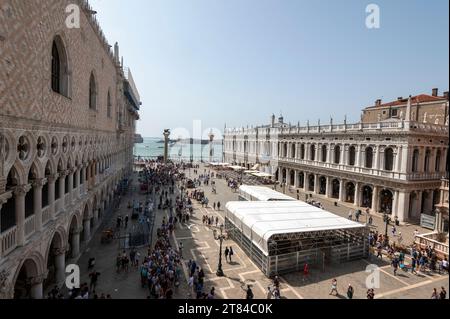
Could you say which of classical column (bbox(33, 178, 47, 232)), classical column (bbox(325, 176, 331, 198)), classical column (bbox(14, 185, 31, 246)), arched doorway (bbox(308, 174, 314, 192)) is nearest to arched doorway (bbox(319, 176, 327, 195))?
arched doorway (bbox(308, 174, 314, 192))

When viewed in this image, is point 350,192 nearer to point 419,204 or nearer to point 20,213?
point 419,204

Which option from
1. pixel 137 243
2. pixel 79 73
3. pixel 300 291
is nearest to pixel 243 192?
pixel 137 243

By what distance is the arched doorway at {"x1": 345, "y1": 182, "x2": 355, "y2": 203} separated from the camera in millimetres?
33375

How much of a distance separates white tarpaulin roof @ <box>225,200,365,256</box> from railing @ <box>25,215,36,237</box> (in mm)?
10773

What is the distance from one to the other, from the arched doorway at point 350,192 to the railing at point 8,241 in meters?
32.8

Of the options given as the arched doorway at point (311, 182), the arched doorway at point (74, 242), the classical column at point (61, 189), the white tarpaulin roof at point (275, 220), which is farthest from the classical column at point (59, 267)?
the arched doorway at point (311, 182)

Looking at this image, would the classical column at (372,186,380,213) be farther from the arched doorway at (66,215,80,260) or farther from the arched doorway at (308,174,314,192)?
the arched doorway at (66,215,80,260)

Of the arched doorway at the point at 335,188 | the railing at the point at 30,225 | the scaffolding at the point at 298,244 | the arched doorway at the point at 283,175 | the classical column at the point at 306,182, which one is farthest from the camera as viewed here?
the arched doorway at the point at 283,175

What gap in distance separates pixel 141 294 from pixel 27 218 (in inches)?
237

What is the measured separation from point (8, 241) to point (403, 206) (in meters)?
29.3

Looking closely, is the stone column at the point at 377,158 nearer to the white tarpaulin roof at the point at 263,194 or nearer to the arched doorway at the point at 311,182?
the white tarpaulin roof at the point at 263,194

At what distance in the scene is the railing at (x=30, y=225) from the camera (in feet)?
33.0

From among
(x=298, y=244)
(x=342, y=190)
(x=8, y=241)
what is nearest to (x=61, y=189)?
(x=8, y=241)
